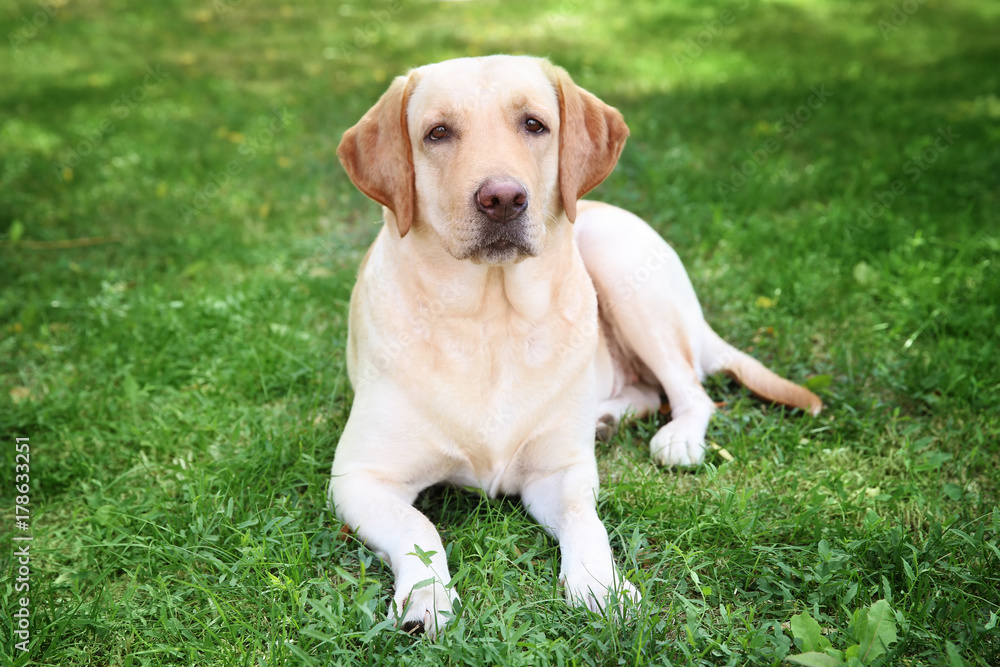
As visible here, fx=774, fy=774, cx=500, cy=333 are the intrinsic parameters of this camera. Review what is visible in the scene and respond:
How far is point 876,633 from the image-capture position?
2.04m

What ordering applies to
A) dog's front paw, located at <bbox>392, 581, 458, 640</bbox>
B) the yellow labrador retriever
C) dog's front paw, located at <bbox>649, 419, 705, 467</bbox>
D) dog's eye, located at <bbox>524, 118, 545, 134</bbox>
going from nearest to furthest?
1. dog's front paw, located at <bbox>392, 581, 458, 640</bbox>
2. the yellow labrador retriever
3. dog's eye, located at <bbox>524, 118, 545, 134</bbox>
4. dog's front paw, located at <bbox>649, 419, 705, 467</bbox>

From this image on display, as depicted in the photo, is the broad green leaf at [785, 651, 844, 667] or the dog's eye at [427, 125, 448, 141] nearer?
the broad green leaf at [785, 651, 844, 667]

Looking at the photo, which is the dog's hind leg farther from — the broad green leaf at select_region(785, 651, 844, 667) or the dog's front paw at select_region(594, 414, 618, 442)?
the broad green leaf at select_region(785, 651, 844, 667)

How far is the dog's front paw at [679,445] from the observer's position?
3088 mm

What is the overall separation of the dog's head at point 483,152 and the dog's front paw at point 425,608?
1.04 m

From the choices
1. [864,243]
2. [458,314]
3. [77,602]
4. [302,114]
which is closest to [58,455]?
[77,602]

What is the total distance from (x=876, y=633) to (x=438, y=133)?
1.97 metres

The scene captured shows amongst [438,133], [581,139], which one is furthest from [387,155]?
[581,139]

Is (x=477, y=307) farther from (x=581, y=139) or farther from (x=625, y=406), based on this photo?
(x=625, y=406)

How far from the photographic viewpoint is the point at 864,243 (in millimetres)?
4797

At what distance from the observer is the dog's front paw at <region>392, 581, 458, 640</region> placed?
2.18m

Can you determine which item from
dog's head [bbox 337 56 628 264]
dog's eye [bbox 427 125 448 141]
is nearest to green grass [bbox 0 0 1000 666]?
dog's head [bbox 337 56 628 264]

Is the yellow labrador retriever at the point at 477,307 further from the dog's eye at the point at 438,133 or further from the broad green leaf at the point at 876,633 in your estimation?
the broad green leaf at the point at 876,633

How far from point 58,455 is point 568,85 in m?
2.57
